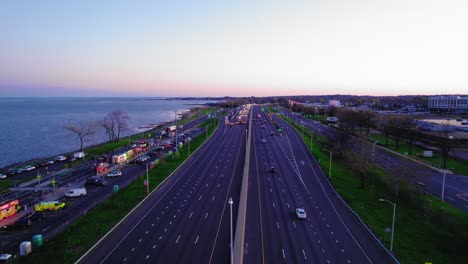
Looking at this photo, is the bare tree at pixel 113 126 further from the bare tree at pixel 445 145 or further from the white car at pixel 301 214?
the bare tree at pixel 445 145

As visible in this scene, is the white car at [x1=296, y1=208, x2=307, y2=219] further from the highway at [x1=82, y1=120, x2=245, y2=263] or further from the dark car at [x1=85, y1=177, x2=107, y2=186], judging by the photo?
the dark car at [x1=85, y1=177, x2=107, y2=186]

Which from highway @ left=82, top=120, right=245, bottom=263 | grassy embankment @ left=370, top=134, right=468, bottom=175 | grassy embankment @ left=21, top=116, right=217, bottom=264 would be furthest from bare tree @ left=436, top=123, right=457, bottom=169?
grassy embankment @ left=21, top=116, right=217, bottom=264

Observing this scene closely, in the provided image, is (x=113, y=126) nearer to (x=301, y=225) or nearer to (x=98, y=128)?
(x=98, y=128)

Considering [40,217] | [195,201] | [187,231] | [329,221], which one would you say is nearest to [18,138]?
[40,217]

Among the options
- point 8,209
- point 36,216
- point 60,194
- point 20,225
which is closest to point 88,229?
point 20,225

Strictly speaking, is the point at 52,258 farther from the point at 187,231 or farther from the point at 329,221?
the point at 329,221

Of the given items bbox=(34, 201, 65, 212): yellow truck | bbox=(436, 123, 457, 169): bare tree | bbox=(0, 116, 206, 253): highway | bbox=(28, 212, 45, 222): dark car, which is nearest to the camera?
bbox=(0, 116, 206, 253): highway
